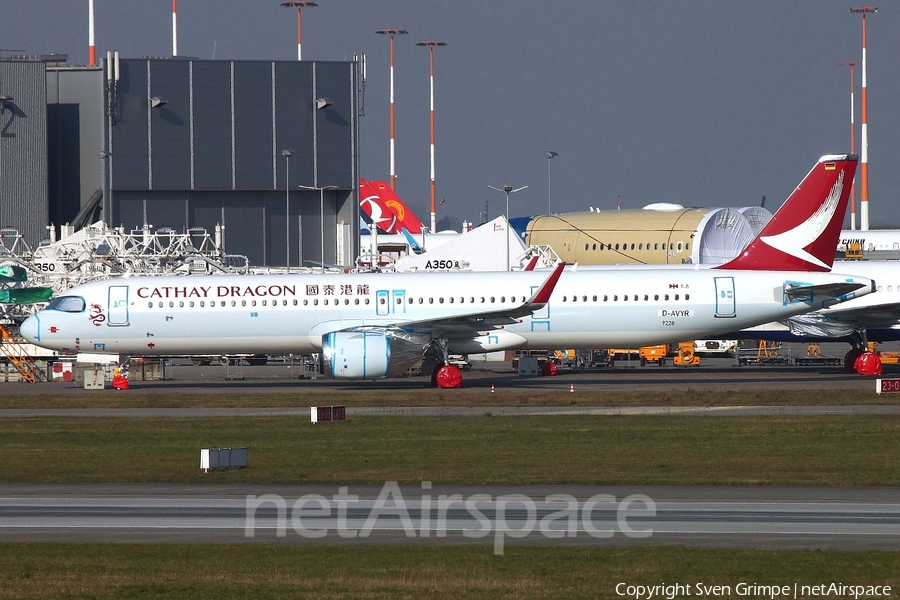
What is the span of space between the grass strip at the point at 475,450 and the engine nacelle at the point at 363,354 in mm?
7337

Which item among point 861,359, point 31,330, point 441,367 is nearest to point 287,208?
point 31,330

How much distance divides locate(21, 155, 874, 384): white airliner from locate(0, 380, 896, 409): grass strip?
2.18 metres

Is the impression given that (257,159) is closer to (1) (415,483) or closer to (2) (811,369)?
(2) (811,369)

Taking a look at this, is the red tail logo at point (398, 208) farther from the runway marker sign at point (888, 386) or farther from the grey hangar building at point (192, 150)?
the runway marker sign at point (888, 386)

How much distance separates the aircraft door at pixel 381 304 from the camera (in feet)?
125

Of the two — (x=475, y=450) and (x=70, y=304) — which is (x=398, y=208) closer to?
(x=70, y=304)

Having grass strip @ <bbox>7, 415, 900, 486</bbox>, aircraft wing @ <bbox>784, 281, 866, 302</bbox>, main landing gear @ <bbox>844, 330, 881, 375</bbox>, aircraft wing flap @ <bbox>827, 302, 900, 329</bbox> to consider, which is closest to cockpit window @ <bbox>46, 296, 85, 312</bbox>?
grass strip @ <bbox>7, 415, 900, 486</bbox>

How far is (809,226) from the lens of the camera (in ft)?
130

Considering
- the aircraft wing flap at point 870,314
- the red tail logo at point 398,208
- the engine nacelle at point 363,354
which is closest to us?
the engine nacelle at point 363,354

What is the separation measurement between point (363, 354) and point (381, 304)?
124 inches

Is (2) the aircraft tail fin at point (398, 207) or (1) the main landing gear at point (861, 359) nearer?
(1) the main landing gear at point (861, 359)

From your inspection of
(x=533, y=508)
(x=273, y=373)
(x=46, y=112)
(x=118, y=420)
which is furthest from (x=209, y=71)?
(x=533, y=508)

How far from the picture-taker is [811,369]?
45312 millimetres

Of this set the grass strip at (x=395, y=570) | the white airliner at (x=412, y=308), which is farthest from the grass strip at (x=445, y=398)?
the grass strip at (x=395, y=570)
